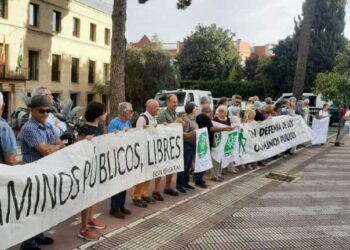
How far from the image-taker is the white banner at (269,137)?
1066 centimetres

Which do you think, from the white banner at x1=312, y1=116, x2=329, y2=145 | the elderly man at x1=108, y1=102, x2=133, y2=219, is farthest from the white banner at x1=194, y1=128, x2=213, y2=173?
the white banner at x1=312, y1=116, x2=329, y2=145

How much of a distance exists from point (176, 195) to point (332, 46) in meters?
37.8

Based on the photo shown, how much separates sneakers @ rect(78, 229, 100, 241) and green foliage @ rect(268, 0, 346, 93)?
38067 millimetres

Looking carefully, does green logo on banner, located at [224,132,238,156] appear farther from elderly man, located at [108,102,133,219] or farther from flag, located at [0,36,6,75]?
flag, located at [0,36,6,75]

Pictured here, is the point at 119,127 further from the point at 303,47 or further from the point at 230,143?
the point at 303,47

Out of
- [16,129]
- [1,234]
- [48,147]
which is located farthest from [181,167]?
[16,129]

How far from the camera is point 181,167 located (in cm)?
796

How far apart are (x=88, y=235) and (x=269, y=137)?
734 centimetres

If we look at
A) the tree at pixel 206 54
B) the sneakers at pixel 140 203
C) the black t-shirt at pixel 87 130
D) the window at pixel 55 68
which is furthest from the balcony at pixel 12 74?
the tree at pixel 206 54

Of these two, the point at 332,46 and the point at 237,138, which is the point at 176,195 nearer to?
the point at 237,138

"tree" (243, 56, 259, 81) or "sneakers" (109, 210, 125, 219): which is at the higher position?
"tree" (243, 56, 259, 81)

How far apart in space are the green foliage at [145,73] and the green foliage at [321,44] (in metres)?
13.7

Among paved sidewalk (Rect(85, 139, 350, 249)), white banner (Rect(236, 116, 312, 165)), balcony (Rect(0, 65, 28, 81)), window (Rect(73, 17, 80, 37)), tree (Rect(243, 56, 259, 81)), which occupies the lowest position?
paved sidewalk (Rect(85, 139, 350, 249))

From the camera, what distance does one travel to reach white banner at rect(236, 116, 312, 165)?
10.7 m
